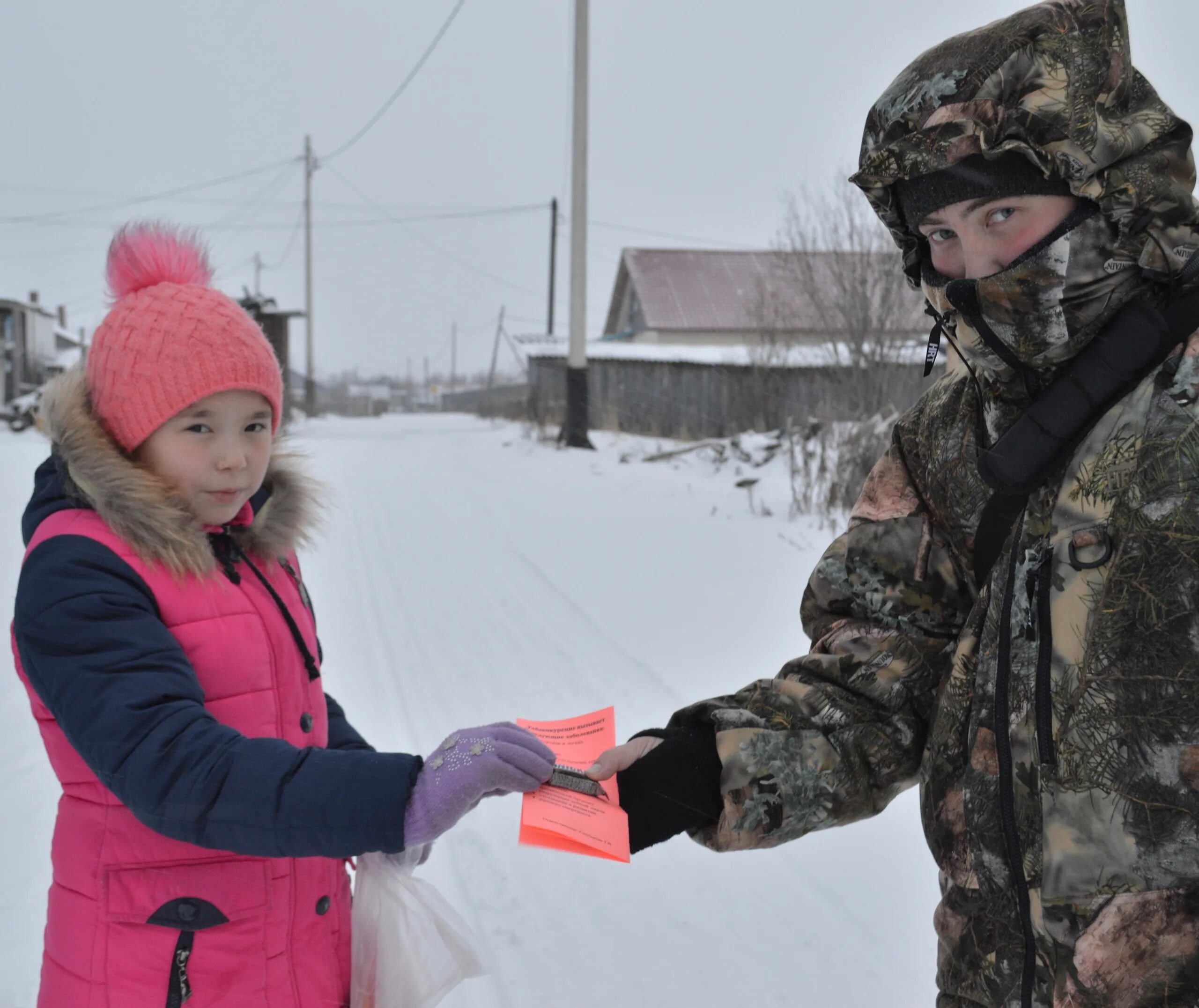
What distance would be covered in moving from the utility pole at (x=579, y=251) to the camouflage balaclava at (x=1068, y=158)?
48.5 ft

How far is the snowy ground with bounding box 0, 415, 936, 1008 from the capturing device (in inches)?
110

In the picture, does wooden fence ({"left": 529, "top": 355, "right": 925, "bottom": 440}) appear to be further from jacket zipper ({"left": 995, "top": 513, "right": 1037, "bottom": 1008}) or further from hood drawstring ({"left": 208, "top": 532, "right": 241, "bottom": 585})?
jacket zipper ({"left": 995, "top": 513, "right": 1037, "bottom": 1008})

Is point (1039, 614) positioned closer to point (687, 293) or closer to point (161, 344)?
point (161, 344)

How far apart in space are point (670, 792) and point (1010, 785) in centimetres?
60

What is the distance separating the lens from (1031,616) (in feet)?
4.09

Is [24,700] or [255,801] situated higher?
[255,801]

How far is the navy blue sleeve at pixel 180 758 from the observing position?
134 cm

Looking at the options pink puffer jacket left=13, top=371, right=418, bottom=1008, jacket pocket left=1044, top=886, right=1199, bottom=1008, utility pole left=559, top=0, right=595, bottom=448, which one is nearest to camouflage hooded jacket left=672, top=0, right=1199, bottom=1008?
jacket pocket left=1044, top=886, right=1199, bottom=1008

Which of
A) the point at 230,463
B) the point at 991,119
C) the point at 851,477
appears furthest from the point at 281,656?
the point at 851,477

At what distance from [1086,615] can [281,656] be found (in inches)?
49.9

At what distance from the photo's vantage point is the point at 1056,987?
1.18m

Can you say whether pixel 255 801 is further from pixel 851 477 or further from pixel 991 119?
pixel 851 477

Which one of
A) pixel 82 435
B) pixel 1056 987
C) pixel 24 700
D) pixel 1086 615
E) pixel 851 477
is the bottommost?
pixel 24 700

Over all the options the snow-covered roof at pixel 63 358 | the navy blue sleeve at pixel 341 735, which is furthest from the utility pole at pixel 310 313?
the navy blue sleeve at pixel 341 735
